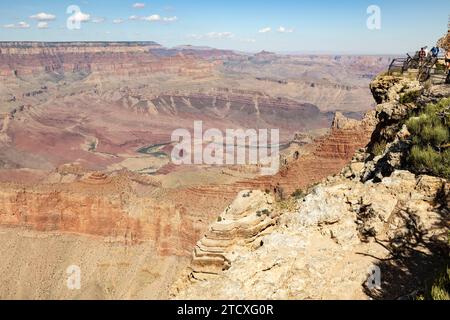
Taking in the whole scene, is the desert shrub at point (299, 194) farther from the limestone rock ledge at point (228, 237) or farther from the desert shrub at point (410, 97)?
the desert shrub at point (410, 97)

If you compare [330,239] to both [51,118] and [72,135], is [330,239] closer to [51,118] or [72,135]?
[72,135]

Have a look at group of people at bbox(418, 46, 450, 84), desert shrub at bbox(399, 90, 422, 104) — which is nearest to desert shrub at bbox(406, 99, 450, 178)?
desert shrub at bbox(399, 90, 422, 104)

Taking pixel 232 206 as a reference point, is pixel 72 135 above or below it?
below


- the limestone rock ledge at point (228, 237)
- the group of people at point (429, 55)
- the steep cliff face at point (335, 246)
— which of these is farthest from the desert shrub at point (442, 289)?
the group of people at point (429, 55)

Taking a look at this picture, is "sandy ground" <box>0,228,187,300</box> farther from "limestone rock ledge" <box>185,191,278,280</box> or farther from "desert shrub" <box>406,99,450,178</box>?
"desert shrub" <box>406,99,450,178</box>

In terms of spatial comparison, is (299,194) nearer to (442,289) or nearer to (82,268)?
(442,289)

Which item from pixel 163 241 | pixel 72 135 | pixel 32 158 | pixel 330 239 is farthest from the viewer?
pixel 72 135
